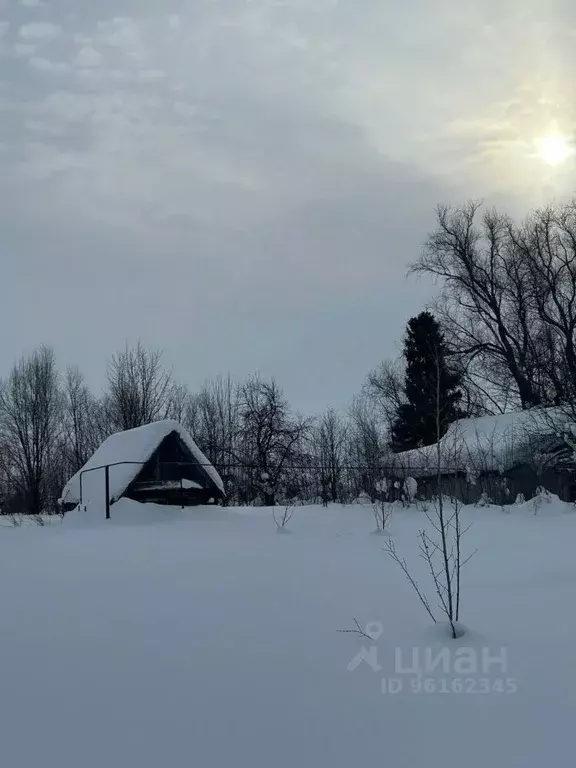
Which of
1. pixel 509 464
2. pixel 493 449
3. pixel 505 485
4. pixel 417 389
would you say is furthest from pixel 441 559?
pixel 417 389

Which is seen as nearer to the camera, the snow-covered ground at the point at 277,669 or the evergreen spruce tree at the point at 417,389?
the snow-covered ground at the point at 277,669

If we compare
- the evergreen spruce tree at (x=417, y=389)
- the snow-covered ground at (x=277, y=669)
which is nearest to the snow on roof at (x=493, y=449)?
the evergreen spruce tree at (x=417, y=389)

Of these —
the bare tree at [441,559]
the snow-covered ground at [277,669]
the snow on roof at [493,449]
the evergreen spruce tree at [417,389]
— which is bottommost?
the snow-covered ground at [277,669]

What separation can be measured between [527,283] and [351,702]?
1219 inches

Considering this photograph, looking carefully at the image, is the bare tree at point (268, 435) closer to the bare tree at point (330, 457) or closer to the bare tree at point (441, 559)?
the bare tree at point (330, 457)

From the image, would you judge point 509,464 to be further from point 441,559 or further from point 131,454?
point 441,559

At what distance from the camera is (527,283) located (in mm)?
32250

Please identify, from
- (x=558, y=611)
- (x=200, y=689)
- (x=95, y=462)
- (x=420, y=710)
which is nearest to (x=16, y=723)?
(x=200, y=689)

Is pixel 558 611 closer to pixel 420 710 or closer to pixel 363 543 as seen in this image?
pixel 420 710

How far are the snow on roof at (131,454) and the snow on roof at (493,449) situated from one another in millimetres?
5739

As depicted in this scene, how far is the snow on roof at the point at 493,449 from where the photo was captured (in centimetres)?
1988

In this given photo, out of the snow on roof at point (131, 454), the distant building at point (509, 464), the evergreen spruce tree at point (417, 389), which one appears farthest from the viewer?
the evergreen spruce tree at point (417, 389)

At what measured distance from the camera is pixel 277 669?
427 cm

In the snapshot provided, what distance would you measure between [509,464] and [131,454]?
1101 centimetres
